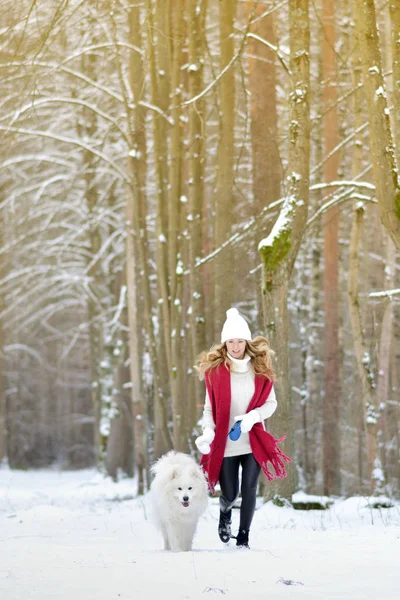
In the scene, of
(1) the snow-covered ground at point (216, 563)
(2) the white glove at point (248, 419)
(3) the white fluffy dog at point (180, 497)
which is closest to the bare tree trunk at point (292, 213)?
(1) the snow-covered ground at point (216, 563)

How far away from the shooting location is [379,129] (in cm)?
912

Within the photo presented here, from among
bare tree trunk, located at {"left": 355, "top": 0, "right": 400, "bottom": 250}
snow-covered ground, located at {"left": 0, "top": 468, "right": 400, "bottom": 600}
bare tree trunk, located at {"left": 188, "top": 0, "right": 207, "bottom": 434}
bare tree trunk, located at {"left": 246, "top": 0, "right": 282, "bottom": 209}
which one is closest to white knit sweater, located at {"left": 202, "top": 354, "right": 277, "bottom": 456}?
snow-covered ground, located at {"left": 0, "top": 468, "right": 400, "bottom": 600}

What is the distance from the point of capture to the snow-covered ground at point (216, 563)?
5.16 m

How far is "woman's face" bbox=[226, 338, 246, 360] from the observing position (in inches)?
272

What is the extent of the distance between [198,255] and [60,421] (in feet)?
94.5

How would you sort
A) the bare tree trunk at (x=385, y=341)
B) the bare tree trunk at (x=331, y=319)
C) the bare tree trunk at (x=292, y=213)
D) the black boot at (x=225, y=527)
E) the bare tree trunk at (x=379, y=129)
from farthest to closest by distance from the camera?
the bare tree trunk at (x=331, y=319) < the bare tree trunk at (x=385, y=341) < the bare tree trunk at (x=292, y=213) < the bare tree trunk at (x=379, y=129) < the black boot at (x=225, y=527)

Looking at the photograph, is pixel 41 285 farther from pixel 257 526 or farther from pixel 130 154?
pixel 257 526

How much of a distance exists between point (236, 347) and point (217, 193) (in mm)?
7940

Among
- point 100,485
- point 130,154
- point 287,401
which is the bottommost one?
point 100,485

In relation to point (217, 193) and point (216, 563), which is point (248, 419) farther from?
point (217, 193)

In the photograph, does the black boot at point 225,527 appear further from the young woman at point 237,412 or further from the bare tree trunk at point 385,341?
the bare tree trunk at point 385,341

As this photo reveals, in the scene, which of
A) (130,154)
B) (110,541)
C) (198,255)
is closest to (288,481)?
(110,541)

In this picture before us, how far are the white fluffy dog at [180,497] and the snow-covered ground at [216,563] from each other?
0.24 meters

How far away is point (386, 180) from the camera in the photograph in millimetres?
9102
